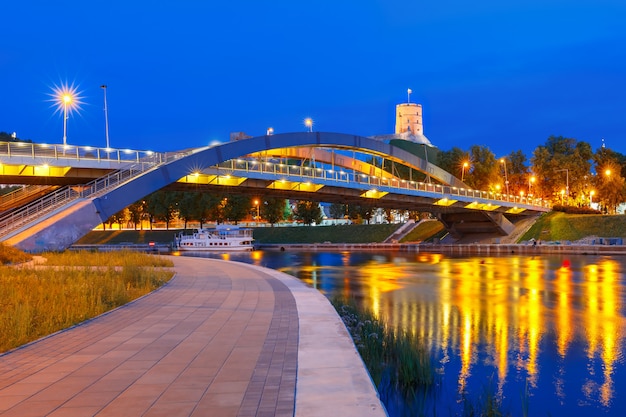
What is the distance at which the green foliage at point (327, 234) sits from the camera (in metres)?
88.8

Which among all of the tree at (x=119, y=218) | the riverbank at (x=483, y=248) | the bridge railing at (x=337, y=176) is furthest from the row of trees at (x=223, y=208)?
the bridge railing at (x=337, y=176)

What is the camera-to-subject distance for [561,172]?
8638 cm

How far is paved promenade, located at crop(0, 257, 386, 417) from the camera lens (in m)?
5.96

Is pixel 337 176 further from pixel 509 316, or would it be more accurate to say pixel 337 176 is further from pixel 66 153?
pixel 509 316

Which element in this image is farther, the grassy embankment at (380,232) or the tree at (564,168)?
the tree at (564,168)

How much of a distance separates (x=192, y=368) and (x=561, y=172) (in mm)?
90274

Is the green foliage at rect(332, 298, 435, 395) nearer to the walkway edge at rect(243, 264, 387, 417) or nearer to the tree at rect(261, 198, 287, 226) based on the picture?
the walkway edge at rect(243, 264, 387, 417)

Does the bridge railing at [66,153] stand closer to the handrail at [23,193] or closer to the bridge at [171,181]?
the bridge at [171,181]

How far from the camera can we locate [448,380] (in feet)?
34.3

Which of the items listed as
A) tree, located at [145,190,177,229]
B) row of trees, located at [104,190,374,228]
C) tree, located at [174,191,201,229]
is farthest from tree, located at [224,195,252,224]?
tree, located at [145,190,177,229]

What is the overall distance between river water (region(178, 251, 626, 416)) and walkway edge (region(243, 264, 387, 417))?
50.3 inches

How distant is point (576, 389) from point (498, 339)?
4.03 meters

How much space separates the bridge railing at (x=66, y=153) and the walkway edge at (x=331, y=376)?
3014 centimetres

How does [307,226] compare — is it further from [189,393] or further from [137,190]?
[189,393]
